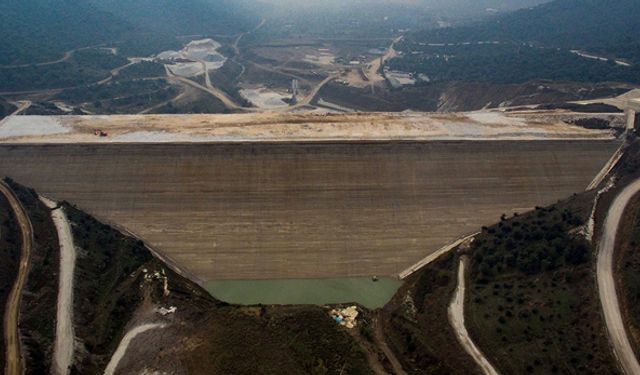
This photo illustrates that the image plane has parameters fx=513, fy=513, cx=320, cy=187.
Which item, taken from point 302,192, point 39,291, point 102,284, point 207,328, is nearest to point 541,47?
point 302,192

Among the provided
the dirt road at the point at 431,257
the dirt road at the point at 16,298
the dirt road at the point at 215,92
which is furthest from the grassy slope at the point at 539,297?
the dirt road at the point at 215,92

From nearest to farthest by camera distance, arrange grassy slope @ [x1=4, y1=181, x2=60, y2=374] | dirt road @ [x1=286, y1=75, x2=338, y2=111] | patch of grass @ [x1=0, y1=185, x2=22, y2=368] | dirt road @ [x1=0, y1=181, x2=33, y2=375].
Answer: dirt road @ [x1=0, y1=181, x2=33, y2=375], grassy slope @ [x1=4, y1=181, x2=60, y2=374], patch of grass @ [x1=0, y1=185, x2=22, y2=368], dirt road @ [x1=286, y1=75, x2=338, y2=111]

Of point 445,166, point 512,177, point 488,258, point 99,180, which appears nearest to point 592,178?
point 512,177

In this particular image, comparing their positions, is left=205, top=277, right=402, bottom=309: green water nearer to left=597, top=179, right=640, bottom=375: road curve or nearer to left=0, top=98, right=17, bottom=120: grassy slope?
left=597, top=179, right=640, bottom=375: road curve

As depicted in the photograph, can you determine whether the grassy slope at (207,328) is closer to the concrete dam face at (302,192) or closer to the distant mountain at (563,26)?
the concrete dam face at (302,192)

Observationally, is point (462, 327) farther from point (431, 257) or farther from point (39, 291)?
point (39, 291)

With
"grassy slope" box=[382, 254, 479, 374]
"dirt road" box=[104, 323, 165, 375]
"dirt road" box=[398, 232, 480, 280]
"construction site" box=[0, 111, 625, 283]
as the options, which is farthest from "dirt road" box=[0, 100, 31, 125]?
"grassy slope" box=[382, 254, 479, 374]
